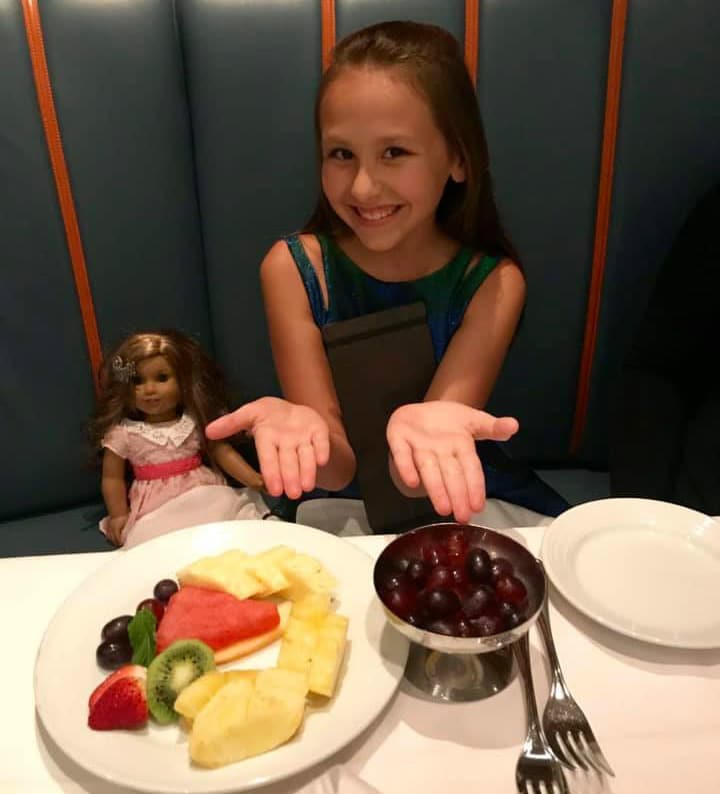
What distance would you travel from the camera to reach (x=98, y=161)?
1.25 metres

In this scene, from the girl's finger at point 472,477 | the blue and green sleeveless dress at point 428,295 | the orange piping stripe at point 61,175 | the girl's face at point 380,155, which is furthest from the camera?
the blue and green sleeveless dress at point 428,295

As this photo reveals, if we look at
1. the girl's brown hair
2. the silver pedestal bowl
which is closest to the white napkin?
the silver pedestal bowl

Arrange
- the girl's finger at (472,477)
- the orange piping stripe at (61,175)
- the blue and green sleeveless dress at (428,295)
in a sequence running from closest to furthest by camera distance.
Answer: the girl's finger at (472,477) < the orange piping stripe at (61,175) < the blue and green sleeveless dress at (428,295)

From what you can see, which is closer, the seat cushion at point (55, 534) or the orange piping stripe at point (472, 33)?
the orange piping stripe at point (472, 33)

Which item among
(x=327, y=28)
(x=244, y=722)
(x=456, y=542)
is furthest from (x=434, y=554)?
(x=327, y=28)

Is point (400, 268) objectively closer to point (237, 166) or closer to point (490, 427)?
point (237, 166)

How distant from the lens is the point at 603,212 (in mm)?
1345

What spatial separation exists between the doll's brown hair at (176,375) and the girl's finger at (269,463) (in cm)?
53

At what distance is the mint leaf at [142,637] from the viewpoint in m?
0.67

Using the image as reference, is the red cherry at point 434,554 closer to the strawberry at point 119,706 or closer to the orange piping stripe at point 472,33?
the strawberry at point 119,706

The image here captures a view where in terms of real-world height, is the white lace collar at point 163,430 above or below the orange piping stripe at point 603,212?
below

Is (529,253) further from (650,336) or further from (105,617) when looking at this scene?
(105,617)

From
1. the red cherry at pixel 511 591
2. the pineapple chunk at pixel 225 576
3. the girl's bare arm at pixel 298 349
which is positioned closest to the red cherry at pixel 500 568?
the red cherry at pixel 511 591

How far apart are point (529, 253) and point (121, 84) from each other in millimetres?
763
